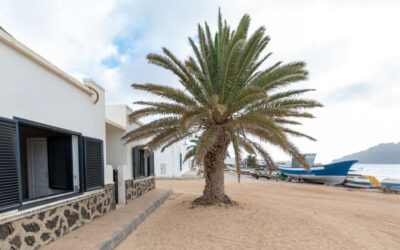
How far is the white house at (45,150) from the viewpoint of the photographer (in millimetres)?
3830

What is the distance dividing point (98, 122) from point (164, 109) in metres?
2.15

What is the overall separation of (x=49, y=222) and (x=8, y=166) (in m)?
1.60

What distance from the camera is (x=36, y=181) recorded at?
6566 millimetres

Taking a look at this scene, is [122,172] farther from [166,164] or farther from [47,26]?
[166,164]

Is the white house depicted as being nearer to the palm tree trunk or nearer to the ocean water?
the palm tree trunk

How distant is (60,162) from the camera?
5.98m

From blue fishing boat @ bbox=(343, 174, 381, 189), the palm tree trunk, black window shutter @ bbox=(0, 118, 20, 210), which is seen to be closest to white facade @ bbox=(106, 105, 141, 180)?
the palm tree trunk

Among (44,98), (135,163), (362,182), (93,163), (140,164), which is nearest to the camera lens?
(44,98)

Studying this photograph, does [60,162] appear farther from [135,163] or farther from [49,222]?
[135,163]

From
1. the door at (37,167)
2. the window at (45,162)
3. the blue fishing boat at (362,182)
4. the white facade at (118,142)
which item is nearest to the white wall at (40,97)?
the window at (45,162)

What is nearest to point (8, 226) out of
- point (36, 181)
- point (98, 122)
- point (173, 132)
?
point (36, 181)

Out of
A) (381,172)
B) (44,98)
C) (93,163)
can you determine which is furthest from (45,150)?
(381,172)

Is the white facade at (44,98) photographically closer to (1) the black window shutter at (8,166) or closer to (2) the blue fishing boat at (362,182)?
(1) the black window shutter at (8,166)

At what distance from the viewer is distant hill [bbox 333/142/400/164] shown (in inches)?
5593
